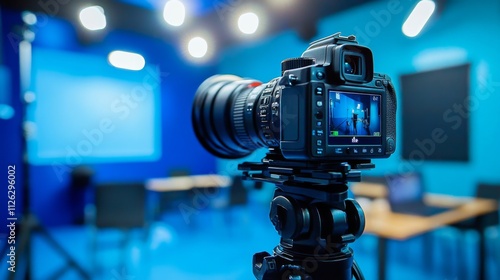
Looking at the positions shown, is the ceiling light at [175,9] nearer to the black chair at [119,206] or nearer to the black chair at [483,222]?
the black chair at [119,206]

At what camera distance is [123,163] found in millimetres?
4129

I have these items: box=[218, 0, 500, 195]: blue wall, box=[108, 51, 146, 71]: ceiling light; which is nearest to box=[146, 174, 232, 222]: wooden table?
box=[108, 51, 146, 71]: ceiling light

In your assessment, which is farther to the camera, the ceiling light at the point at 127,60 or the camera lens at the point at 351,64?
the ceiling light at the point at 127,60

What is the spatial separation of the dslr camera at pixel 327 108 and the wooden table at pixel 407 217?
1.27 m

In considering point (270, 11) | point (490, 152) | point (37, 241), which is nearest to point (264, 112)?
point (490, 152)

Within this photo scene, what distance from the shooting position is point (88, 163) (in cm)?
389

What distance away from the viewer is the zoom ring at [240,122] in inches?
39.1

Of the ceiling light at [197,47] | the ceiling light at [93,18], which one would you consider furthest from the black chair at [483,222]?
the ceiling light at [93,18]

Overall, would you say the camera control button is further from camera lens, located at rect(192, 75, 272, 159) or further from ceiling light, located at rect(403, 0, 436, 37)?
ceiling light, located at rect(403, 0, 436, 37)

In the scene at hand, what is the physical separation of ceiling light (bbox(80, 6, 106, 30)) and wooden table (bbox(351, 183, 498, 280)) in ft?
10.9

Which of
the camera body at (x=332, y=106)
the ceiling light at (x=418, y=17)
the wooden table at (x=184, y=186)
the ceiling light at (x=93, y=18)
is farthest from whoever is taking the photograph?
the wooden table at (x=184, y=186)

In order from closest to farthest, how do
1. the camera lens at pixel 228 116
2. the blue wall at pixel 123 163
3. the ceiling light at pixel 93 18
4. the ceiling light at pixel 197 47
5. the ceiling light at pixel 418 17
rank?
1. the camera lens at pixel 228 116
2. the ceiling light at pixel 418 17
3. the blue wall at pixel 123 163
4. the ceiling light at pixel 93 18
5. the ceiling light at pixel 197 47

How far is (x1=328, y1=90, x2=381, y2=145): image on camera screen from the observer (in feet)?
2.42

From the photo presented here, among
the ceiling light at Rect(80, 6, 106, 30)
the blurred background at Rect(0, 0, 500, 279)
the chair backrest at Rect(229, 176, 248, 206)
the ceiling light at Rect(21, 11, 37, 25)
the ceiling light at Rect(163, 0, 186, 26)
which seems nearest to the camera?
the ceiling light at Rect(21, 11, 37, 25)
